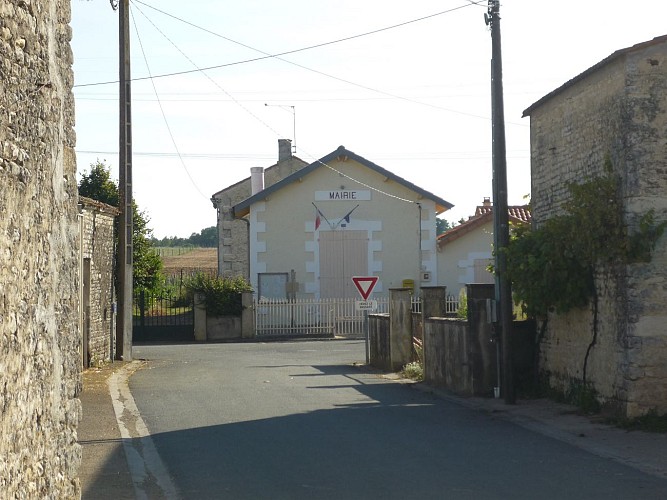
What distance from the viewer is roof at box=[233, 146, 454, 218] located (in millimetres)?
37906

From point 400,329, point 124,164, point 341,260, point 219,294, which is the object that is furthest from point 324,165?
point 400,329

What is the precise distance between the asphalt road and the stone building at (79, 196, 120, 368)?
3064 mm

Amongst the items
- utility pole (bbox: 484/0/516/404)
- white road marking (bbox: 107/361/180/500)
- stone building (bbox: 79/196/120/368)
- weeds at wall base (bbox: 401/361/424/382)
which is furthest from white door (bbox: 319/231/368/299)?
utility pole (bbox: 484/0/516/404)

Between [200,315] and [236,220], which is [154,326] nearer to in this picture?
[200,315]

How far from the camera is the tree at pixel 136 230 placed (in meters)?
33.4

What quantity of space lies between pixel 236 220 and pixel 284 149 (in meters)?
4.22

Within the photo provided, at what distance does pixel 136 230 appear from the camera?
35.6 metres

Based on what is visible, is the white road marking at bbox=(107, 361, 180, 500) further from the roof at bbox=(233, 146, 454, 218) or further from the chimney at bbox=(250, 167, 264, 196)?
the chimney at bbox=(250, 167, 264, 196)

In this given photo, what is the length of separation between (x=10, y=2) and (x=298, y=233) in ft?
107

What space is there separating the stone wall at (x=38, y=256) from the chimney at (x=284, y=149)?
138 feet

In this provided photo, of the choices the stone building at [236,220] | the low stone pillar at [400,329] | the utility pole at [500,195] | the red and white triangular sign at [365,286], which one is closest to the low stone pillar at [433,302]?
the low stone pillar at [400,329]

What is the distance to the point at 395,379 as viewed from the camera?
20375 mm

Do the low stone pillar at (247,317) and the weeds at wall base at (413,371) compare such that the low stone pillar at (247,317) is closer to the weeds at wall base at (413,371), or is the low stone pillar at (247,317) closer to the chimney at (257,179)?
the chimney at (257,179)

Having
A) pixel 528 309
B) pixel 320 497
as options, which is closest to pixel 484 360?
pixel 528 309
